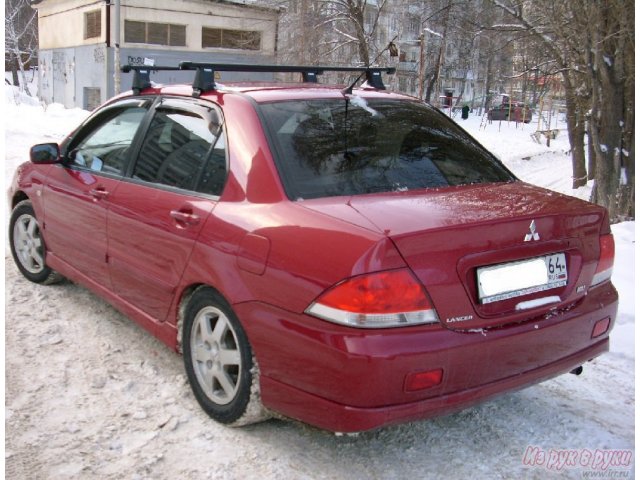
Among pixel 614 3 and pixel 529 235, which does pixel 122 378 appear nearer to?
pixel 529 235

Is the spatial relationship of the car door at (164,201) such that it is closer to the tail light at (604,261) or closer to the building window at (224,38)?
the tail light at (604,261)

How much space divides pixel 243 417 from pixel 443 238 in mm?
1230

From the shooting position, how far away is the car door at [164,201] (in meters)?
3.26

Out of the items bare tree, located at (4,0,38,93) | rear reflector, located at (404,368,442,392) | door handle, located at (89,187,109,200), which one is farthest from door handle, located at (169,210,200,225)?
bare tree, located at (4,0,38,93)

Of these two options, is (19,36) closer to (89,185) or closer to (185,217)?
(89,185)

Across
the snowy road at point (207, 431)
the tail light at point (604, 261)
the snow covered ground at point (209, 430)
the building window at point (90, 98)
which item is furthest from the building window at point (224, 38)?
the tail light at point (604, 261)

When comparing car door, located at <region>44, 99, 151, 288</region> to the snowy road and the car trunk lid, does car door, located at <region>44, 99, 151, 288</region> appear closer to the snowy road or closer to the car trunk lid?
the snowy road

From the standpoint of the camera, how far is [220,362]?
3.12 meters

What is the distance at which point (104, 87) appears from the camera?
3175 cm

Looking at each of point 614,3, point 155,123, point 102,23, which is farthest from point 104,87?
point 155,123

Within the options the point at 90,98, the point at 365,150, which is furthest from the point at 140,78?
the point at 90,98

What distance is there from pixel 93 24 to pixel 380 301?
3481 cm

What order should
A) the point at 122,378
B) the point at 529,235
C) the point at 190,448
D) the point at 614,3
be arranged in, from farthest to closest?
the point at 614,3 < the point at 122,378 < the point at 190,448 < the point at 529,235

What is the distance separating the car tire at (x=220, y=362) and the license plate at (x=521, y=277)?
1026 mm
